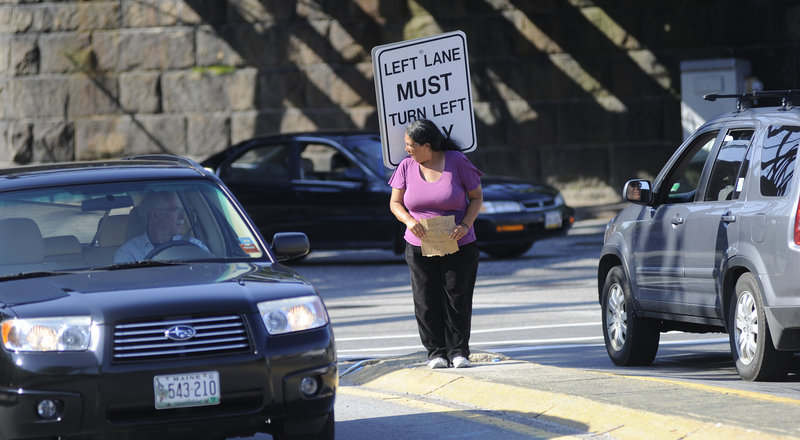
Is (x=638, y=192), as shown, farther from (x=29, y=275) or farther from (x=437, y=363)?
(x=29, y=275)

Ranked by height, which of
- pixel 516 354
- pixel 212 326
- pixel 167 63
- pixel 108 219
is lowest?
pixel 516 354

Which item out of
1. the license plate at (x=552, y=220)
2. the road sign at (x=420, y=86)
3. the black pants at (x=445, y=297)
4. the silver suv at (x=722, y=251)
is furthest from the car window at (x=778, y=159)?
the license plate at (x=552, y=220)

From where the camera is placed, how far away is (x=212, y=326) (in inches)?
244

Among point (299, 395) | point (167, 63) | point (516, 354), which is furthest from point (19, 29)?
point (299, 395)

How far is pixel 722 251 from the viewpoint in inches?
349

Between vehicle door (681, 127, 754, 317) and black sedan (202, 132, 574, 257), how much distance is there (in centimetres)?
825

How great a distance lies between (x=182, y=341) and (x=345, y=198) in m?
12.3

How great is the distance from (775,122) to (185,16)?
1857 cm

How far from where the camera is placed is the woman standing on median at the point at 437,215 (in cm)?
902

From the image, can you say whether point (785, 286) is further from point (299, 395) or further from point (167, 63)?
point (167, 63)

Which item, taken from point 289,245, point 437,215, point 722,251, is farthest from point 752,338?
point 289,245

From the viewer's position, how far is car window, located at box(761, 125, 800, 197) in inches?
331

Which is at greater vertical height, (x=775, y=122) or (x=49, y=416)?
(x=775, y=122)

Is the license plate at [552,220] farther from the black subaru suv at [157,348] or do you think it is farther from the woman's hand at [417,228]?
the black subaru suv at [157,348]
